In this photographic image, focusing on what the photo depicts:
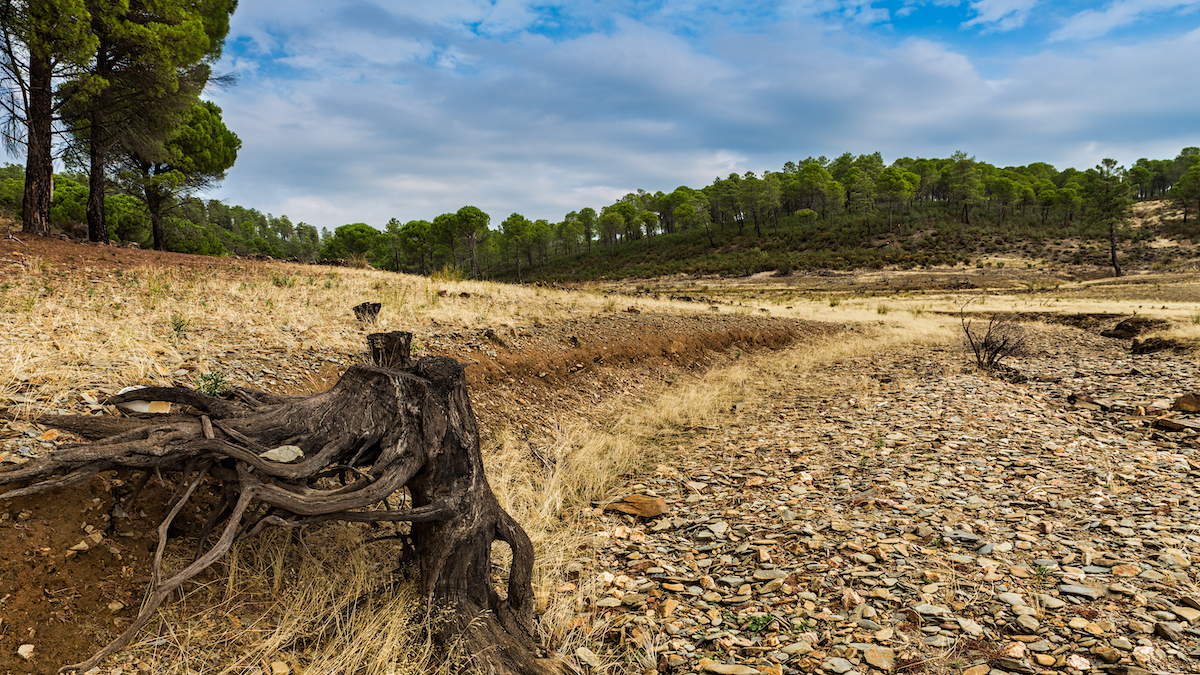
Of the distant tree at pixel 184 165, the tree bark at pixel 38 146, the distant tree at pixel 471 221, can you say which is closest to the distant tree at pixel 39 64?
the tree bark at pixel 38 146

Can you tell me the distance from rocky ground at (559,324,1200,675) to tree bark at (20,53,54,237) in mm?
20980

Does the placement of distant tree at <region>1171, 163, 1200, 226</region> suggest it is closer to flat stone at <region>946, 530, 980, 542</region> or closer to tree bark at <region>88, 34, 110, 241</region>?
flat stone at <region>946, 530, 980, 542</region>

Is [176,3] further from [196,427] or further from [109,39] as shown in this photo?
[196,427]

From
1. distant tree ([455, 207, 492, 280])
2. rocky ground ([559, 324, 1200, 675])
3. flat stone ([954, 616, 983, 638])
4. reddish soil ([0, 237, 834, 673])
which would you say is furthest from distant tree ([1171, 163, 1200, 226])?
flat stone ([954, 616, 983, 638])

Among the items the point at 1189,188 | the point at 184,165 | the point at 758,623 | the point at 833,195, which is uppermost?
the point at 833,195

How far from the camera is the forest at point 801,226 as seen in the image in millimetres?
54250

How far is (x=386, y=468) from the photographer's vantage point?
11.2ft

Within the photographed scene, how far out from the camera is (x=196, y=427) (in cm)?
305

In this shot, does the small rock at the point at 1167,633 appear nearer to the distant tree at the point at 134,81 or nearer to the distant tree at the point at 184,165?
the distant tree at the point at 134,81

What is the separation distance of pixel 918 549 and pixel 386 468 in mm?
4680

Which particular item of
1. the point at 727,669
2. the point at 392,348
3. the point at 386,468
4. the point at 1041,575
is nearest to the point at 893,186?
the point at 1041,575

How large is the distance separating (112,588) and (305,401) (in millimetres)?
1411

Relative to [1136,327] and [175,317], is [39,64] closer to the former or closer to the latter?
[175,317]

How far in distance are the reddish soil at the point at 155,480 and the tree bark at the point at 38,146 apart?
2.77m
